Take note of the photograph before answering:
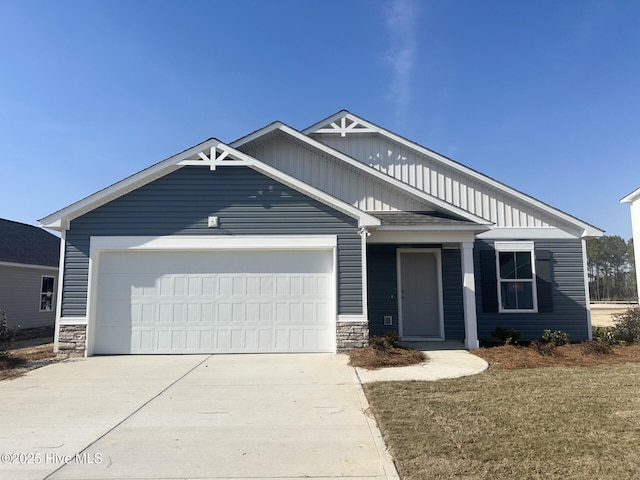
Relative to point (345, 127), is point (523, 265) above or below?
below

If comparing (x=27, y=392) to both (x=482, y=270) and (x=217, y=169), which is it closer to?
(x=217, y=169)

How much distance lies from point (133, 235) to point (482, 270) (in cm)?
840

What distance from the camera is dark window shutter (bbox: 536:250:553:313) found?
36.2 ft

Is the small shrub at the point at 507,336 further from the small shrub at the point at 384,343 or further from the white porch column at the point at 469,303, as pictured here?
the small shrub at the point at 384,343

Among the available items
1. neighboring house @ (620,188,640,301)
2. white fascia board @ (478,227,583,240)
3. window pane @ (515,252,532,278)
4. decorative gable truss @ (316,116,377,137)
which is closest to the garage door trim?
decorative gable truss @ (316,116,377,137)

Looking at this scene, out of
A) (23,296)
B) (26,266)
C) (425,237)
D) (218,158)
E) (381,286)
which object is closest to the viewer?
(218,158)

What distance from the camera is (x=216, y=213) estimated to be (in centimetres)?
945

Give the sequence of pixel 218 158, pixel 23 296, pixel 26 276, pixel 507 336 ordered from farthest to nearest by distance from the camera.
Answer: pixel 26 276
pixel 23 296
pixel 507 336
pixel 218 158

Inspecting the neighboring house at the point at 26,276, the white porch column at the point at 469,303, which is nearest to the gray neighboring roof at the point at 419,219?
the white porch column at the point at 469,303

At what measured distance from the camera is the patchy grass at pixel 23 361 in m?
7.76

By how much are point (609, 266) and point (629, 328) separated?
53925mm

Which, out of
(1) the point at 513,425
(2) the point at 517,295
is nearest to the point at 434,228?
(2) the point at 517,295

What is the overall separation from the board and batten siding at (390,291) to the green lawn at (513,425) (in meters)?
3.96

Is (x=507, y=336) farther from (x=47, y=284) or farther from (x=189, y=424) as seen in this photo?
(x=47, y=284)
